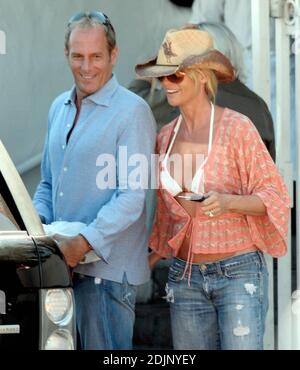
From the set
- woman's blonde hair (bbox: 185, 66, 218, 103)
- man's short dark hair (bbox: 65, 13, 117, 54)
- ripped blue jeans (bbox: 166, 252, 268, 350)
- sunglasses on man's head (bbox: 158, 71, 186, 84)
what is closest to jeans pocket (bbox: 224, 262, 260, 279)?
ripped blue jeans (bbox: 166, 252, 268, 350)

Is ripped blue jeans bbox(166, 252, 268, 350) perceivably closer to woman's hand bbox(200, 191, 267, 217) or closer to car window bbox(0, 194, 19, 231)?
woman's hand bbox(200, 191, 267, 217)

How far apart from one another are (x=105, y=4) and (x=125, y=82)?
422 millimetres

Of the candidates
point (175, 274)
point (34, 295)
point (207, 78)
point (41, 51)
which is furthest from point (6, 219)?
point (41, 51)

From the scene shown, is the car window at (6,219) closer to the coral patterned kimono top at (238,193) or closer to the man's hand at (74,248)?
the man's hand at (74,248)

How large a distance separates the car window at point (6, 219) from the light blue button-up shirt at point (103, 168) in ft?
1.78

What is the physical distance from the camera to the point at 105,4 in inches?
240

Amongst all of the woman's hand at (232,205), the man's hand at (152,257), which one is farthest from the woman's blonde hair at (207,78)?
the man's hand at (152,257)

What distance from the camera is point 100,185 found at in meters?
5.09

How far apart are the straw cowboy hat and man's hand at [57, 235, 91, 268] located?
84 centimetres

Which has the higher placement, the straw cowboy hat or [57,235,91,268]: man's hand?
the straw cowboy hat

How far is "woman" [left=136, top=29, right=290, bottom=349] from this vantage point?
191 inches
